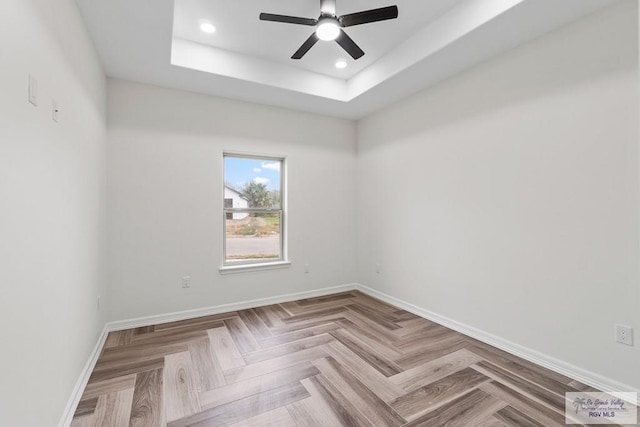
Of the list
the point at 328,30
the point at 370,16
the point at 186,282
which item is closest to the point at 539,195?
the point at 370,16

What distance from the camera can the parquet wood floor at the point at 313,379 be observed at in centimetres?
186

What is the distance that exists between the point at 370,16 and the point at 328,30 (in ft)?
1.09

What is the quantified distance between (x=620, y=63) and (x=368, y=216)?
9.94 feet

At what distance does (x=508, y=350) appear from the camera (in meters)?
2.68

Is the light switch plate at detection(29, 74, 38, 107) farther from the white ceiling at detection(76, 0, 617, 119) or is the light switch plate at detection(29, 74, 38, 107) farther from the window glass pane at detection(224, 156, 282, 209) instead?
the window glass pane at detection(224, 156, 282, 209)

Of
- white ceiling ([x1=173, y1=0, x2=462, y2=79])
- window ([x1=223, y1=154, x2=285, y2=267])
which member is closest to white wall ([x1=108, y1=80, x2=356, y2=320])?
window ([x1=223, y1=154, x2=285, y2=267])

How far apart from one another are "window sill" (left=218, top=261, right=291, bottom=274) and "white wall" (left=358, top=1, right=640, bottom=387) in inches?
68.3

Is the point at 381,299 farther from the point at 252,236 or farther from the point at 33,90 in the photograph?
the point at 33,90

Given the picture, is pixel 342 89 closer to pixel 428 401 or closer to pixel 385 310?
pixel 385 310

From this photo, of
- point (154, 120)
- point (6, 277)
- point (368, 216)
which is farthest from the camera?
point (368, 216)

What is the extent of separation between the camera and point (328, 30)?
229 centimetres

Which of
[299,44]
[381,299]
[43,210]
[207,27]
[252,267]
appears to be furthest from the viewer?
[381,299]

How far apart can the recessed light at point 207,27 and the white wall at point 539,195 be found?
2.46m

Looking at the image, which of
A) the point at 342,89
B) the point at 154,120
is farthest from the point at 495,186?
the point at 154,120
